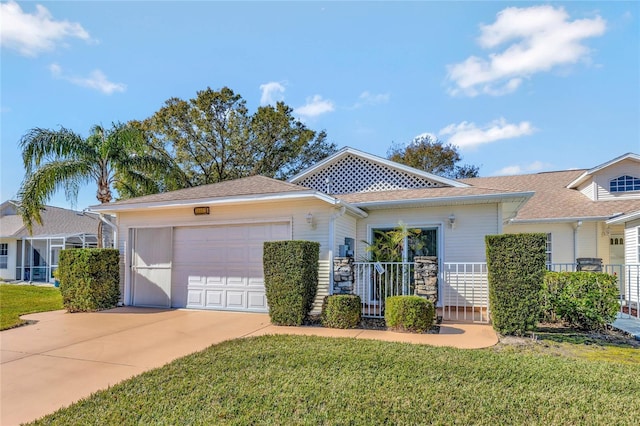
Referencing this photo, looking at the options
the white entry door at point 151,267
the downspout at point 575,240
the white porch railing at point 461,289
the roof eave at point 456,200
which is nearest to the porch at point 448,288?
the white porch railing at point 461,289

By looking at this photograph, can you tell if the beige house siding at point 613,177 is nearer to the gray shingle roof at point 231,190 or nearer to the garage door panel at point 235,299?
the gray shingle roof at point 231,190

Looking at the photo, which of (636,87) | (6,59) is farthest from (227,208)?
(636,87)

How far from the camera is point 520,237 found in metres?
6.64

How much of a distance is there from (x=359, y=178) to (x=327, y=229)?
3.78 metres

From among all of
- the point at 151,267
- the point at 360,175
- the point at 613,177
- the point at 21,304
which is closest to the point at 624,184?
the point at 613,177

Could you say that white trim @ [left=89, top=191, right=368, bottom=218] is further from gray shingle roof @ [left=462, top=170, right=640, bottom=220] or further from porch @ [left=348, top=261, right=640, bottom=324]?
gray shingle roof @ [left=462, top=170, right=640, bottom=220]

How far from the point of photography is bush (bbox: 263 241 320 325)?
7672 mm

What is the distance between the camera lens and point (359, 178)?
12.0 m

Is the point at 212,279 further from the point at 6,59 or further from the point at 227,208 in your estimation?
the point at 6,59

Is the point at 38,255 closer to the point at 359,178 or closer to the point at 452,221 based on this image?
the point at 359,178

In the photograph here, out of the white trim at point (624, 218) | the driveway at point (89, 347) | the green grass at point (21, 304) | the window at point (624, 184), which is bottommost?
the green grass at point (21, 304)

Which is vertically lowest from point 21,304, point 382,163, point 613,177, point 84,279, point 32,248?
point 21,304

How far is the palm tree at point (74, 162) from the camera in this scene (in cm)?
1141

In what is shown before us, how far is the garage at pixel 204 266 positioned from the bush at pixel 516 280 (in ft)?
15.7
